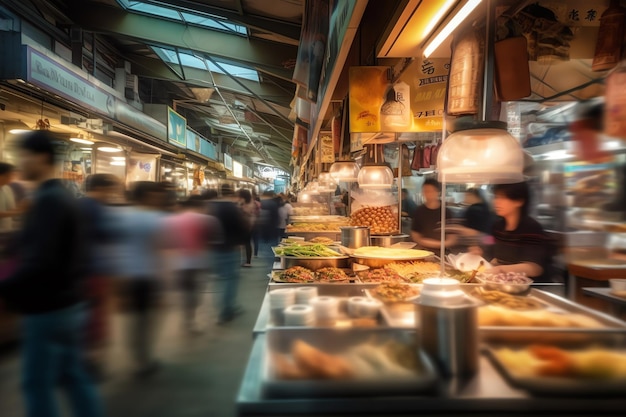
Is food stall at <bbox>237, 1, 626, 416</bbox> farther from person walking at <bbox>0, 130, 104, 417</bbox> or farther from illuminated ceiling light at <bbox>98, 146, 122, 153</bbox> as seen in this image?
illuminated ceiling light at <bbox>98, 146, 122, 153</bbox>

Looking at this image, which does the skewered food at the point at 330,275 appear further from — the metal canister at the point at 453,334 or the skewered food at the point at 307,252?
the metal canister at the point at 453,334

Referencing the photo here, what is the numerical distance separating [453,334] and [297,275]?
197 cm

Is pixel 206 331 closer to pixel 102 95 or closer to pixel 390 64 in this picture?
pixel 390 64

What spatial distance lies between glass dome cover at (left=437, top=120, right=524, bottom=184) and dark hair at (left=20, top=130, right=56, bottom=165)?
244cm

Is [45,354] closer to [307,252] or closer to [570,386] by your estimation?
[307,252]

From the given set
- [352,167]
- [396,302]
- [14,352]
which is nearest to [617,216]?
[352,167]

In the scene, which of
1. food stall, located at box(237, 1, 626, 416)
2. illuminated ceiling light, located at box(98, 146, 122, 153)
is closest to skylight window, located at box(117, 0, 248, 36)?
illuminated ceiling light, located at box(98, 146, 122, 153)

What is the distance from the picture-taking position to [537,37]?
3.19 metres

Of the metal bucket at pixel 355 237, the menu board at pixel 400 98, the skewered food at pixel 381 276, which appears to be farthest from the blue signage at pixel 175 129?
the skewered food at pixel 381 276

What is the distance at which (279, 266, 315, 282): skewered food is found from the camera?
3.31 m

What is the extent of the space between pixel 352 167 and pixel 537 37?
3.04 m

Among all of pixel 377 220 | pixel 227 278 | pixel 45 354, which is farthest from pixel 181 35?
pixel 45 354

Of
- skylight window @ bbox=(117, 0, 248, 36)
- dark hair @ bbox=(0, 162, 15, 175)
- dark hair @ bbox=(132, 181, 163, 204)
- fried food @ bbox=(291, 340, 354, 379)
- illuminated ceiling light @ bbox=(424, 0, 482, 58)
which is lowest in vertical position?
fried food @ bbox=(291, 340, 354, 379)

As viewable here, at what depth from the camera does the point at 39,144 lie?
8.82ft
